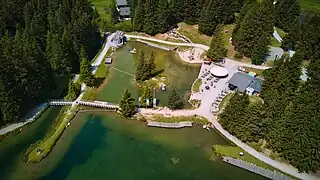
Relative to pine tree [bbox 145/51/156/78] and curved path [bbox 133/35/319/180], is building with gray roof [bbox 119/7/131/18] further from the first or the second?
curved path [bbox 133/35/319/180]

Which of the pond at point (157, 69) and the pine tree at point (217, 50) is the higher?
the pine tree at point (217, 50)

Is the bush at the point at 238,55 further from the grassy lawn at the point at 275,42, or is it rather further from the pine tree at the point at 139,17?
the pine tree at the point at 139,17

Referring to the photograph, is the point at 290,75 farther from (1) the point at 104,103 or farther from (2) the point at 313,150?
(1) the point at 104,103

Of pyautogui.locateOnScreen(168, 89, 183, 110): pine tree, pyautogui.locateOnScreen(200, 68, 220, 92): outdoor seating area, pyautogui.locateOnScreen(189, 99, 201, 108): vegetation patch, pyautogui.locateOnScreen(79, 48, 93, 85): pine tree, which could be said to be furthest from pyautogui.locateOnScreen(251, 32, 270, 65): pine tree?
pyautogui.locateOnScreen(79, 48, 93, 85): pine tree

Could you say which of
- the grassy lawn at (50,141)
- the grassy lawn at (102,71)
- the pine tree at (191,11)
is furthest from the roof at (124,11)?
the grassy lawn at (50,141)

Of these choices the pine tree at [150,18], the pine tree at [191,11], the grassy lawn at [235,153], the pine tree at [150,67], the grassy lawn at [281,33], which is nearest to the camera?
the grassy lawn at [235,153]

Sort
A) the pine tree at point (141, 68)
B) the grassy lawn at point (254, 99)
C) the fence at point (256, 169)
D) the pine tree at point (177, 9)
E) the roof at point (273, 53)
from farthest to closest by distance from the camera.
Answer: the pine tree at point (177, 9)
the roof at point (273, 53)
the pine tree at point (141, 68)
the grassy lawn at point (254, 99)
the fence at point (256, 169)
